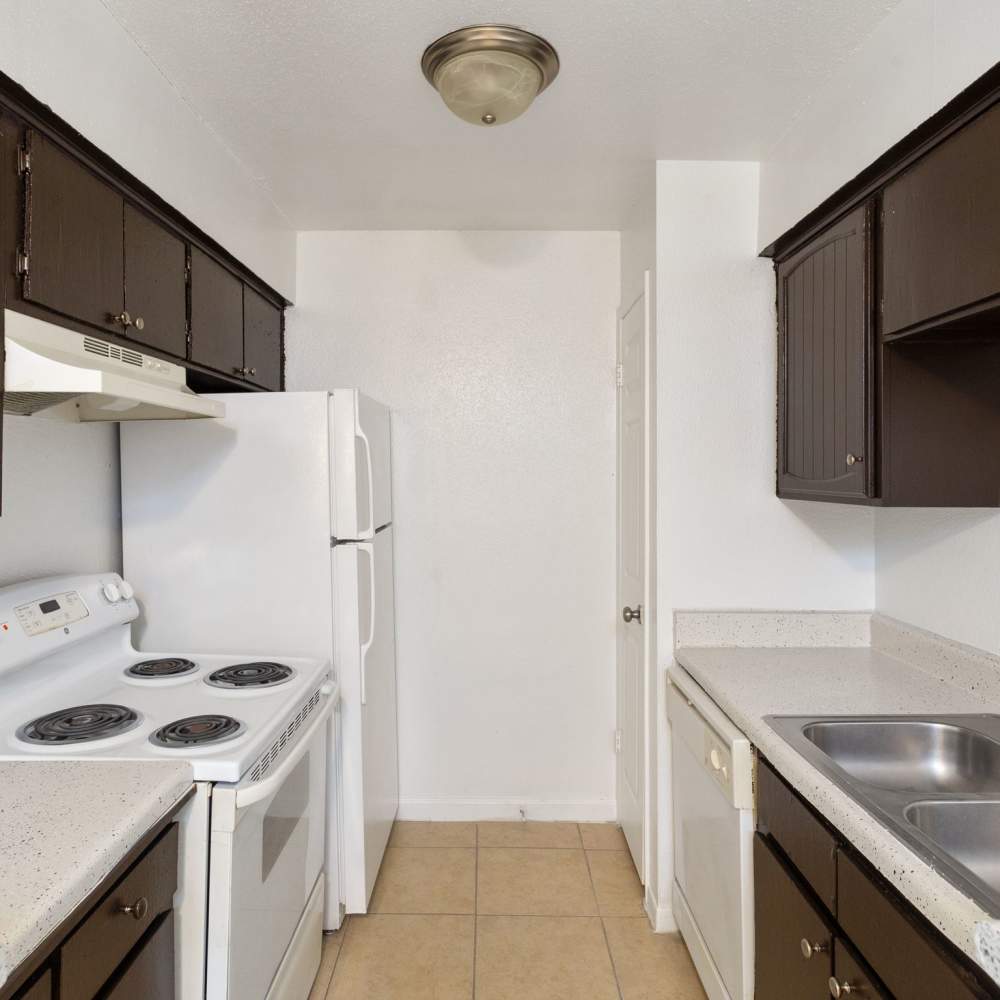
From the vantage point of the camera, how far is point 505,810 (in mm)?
3037

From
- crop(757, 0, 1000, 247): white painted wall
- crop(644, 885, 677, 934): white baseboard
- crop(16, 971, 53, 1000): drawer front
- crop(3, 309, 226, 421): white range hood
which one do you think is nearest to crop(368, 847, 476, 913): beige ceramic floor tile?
crop(644, 885, 677, 934): white baseboard

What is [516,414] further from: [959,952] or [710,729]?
[959,952]

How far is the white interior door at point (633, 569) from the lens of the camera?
2.45m

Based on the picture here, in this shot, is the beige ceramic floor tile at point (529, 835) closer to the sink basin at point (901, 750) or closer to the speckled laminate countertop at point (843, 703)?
the speckled laminate countertop at point (843, 703)

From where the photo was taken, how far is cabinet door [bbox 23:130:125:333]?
4.51 feet

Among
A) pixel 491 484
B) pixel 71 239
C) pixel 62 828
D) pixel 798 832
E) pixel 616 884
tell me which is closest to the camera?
pixel 62 828

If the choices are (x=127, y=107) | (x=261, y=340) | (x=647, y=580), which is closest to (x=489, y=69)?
(x=127, y=107)

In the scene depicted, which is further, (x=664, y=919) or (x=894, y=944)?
→ (x=664, y=919)

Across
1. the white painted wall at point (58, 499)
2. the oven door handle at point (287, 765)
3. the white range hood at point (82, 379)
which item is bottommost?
the oven door handle at point (287, 765)

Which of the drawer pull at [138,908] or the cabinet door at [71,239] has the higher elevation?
the cabinet door at [71,239]

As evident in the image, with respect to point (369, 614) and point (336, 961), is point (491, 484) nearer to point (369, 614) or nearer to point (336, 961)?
point (369, 614)

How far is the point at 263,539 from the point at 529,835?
5.47 ft

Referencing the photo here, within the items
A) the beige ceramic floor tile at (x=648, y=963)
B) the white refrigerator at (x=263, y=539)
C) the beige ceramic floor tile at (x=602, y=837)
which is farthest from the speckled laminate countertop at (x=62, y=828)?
the beige ceramic floor tile at (x=602, y=837)

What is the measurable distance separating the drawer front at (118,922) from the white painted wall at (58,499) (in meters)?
0.92
